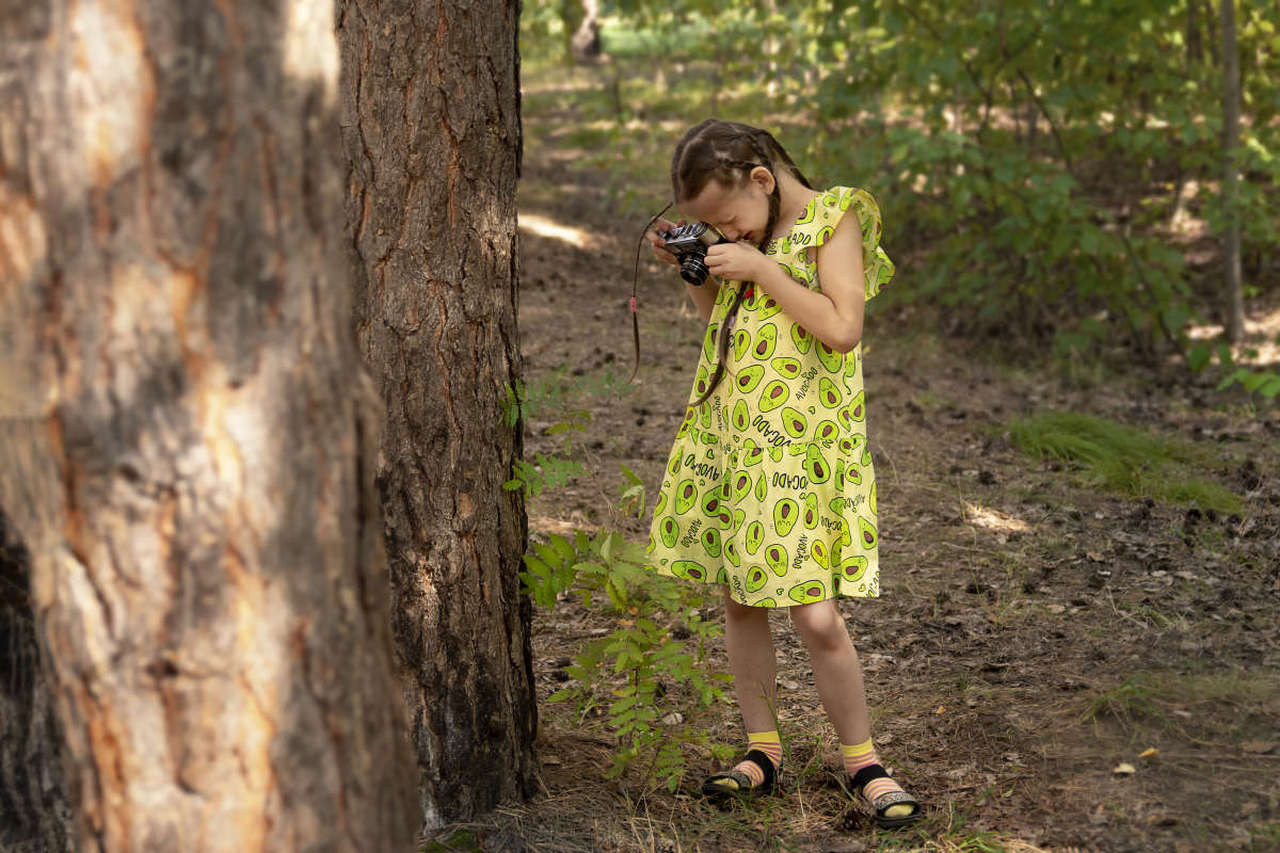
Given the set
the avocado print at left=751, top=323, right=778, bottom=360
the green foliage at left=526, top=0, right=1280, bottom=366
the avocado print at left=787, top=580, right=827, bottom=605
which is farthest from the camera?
the green foliage at left=526, top=0, right=1280, bottom=366

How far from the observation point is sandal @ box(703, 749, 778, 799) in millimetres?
2992

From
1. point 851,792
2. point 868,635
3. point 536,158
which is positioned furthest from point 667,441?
point 536,158

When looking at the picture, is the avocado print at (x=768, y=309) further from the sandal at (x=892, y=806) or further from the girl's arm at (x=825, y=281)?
the sandal at (x=892, y=806)

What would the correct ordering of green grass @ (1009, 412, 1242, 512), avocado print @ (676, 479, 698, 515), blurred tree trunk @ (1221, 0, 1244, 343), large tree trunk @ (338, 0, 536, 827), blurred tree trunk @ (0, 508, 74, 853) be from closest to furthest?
blurred tree trunk @ (0, 508, 74, 853), large tree trunk @ (338, 0, 536, 827), avocado print @ (676, 479, 698, 515), green grass @ (1009, 412, 1242, 512), blurred tree trunk @ (1221, 0, 1244, 343)

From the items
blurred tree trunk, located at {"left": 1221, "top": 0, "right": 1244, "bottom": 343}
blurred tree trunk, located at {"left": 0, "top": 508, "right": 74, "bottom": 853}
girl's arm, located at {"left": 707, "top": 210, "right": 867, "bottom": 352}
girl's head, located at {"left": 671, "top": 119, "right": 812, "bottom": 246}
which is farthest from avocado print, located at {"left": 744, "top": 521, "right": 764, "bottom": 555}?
blurred tree trunk, located at {"left": 1221, "top": 0, "right": 1244, "bottom": 343}

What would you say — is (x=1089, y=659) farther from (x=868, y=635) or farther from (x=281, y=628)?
(x=281, y=628)

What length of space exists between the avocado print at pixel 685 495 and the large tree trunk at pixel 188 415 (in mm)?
1420

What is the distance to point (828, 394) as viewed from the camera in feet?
9.41

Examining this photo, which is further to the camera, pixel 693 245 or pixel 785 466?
pixel 693 245

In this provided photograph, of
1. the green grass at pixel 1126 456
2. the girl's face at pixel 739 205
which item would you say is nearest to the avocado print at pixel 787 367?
the girl's face at pixel 739 205

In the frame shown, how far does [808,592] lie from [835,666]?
0.81ft

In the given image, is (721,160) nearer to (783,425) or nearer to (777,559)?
(783,425)

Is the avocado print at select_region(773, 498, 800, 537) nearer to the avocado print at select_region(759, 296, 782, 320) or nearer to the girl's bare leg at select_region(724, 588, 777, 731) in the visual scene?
the girl's bare leg at select_region(724, 588, 777, 731)

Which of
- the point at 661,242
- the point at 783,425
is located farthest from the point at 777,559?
the point at 661,242
